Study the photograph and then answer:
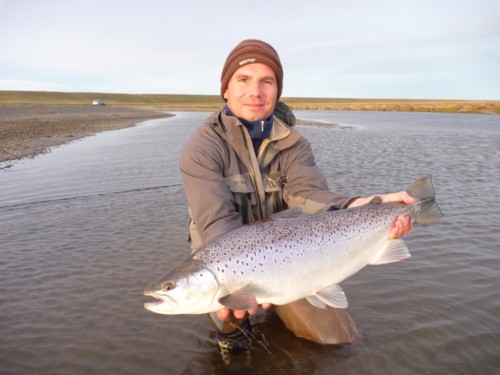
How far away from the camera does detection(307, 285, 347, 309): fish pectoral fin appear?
329cm

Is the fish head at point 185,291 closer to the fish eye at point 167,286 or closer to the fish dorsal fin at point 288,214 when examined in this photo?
the fish eye at point 167,286

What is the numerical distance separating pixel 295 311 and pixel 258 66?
2.34m

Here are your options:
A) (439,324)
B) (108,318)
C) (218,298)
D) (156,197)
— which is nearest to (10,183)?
(156,197)

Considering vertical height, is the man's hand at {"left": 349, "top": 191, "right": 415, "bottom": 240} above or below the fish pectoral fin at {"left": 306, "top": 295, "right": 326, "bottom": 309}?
above

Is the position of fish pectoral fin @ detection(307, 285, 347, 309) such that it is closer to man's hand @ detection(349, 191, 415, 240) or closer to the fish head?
man's hand @ detection(349, 191, 415, 240)

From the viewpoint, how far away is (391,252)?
369 centimetres

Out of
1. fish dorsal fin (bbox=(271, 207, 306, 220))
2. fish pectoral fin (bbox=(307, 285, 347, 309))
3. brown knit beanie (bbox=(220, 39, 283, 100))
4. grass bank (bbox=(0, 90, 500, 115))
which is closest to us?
fish pectoral fin (bbox=(307, 285, 347, 309))

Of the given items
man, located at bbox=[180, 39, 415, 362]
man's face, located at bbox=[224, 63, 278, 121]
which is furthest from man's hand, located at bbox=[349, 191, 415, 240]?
man's face, located at bbox=[224, 63, 278, 121]


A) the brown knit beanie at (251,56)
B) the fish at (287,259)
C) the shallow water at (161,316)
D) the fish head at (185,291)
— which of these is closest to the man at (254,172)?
the brown knit beanie at (251,56)

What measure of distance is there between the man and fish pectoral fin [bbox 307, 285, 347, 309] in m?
0.45

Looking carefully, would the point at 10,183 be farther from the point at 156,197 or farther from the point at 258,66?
the point at 258,66

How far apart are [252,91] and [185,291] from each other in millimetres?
1981

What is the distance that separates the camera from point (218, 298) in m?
2.96

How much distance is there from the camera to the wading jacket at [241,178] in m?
3.48
